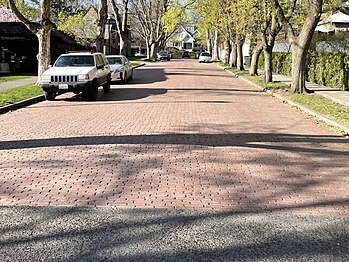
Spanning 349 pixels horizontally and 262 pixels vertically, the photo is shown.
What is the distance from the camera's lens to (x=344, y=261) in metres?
4.06

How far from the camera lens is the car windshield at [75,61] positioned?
17.1m

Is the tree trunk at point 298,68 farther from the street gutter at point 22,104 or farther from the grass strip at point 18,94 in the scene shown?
the grass strip at point 18,94

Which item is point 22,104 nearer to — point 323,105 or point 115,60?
point 323,105

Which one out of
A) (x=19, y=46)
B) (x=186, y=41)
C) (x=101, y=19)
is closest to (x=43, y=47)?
(x=101, y=19)

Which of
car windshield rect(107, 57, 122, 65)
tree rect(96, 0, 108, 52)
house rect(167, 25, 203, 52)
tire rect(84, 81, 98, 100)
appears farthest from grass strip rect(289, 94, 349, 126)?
house rect(167, 25, 203, 52)

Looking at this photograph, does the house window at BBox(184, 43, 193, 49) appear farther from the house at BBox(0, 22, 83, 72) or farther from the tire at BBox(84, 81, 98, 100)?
the tire at BBox(84, 81, 98, 100)

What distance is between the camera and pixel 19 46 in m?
36.1

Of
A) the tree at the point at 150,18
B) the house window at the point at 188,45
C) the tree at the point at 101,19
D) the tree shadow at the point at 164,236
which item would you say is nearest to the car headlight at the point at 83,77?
the tree shadow at the point at 164,236

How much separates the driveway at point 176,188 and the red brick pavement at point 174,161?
2cm

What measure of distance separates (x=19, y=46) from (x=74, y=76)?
74.8 ft

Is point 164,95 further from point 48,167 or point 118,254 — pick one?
point 118,254

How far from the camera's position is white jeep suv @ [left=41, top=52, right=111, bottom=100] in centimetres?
1577

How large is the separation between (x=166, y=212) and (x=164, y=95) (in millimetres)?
13573

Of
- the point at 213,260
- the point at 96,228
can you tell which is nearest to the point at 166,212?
the point at 96,228
